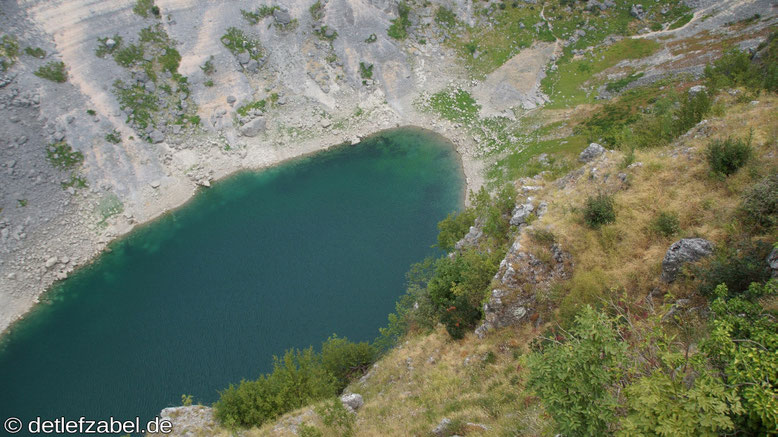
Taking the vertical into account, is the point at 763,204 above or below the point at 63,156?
below

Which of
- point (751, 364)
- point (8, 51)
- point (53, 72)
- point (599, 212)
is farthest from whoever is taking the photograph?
point (53, 72)

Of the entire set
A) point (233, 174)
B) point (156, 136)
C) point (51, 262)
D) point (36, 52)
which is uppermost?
point (36, 52)

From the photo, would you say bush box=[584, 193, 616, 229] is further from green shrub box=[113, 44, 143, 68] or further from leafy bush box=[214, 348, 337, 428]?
green shrub box=[113, 44, 143, 68]

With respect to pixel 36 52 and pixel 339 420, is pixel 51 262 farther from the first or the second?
pixel 339 420

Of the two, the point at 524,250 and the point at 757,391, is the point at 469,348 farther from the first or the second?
the point at 757,391

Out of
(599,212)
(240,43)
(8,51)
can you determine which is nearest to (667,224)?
(599,212)

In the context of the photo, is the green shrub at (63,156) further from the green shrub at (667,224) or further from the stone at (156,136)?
the green shrub at (667,224)

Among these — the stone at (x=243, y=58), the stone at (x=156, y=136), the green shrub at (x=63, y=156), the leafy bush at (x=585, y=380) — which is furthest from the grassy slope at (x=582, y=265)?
the stone at (x=243, y=58)

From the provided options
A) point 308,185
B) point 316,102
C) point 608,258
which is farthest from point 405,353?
point 316,102
